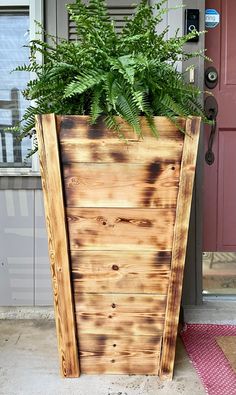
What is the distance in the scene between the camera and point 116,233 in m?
1.50

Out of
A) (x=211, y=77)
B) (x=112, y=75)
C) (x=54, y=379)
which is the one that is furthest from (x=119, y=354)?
(x=211, y=77)

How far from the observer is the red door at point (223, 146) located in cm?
224

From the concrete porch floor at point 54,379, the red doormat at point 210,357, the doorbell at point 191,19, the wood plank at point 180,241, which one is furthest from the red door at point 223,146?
the wood plank at point 180,241

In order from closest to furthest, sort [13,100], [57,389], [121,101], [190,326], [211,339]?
[121,101] → [57,389] → [211,339] → [190,326] → [13,100]

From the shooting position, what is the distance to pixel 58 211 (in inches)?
58.2

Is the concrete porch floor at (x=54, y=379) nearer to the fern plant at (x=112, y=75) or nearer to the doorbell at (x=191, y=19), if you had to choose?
the fern plant at (x=112, y=75)

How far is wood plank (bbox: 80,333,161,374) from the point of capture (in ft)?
5.22

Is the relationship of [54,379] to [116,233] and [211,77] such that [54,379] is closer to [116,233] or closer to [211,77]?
[116,233]

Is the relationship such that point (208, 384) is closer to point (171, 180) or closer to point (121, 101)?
point (171, 180)

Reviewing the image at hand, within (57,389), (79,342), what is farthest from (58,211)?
(57,389)

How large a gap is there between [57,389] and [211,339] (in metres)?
0.80

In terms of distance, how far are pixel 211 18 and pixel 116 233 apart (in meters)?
1.43

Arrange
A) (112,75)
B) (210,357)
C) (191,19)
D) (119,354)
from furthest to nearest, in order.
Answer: (191,19) → (210,357) → (119,354) → (112,75)

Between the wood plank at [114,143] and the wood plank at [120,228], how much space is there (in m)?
0.19
